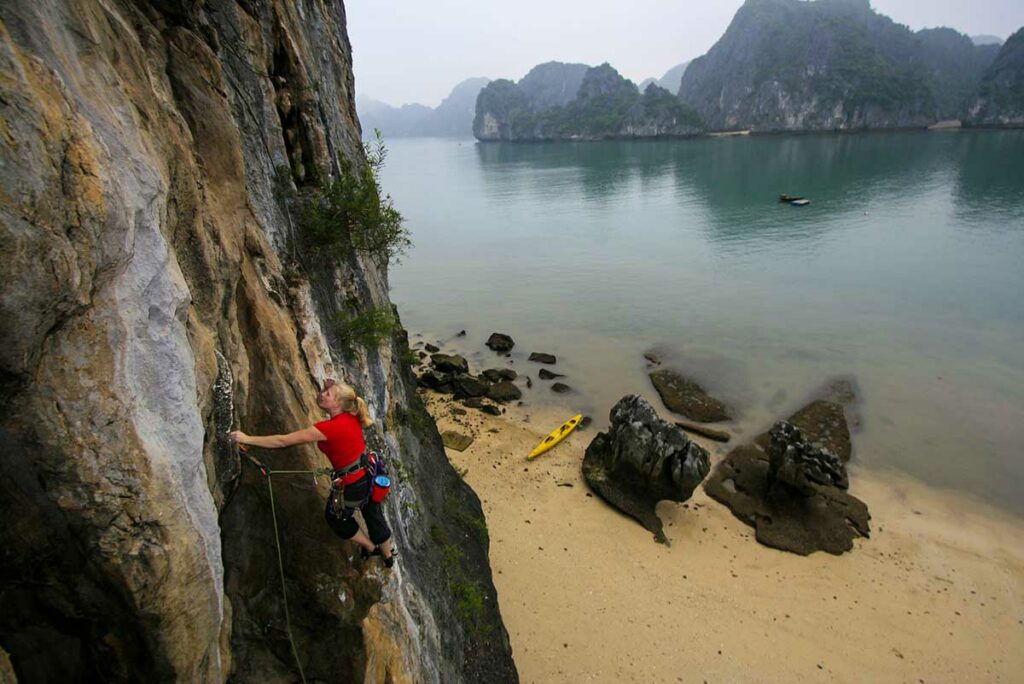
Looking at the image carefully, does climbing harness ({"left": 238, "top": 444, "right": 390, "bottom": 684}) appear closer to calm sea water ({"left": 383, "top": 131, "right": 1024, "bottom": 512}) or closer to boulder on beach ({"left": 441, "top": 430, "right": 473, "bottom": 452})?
boulder on beach ({"left": 441, "top": 430, "right": 473, "bottom": 452})

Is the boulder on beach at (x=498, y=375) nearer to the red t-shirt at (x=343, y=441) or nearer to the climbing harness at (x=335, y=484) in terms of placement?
the climbing harness at (x=335, y=484)

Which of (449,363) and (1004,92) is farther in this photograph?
(1004,92)

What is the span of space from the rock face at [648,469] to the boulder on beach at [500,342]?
551 inches

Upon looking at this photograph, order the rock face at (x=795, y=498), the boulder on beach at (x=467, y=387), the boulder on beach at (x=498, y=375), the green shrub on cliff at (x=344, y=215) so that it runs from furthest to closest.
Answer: the boulder on beach at (x=498, y=375) → the boulder on beach at (x=467, y=387) → the rock face at (x=795, y=498) → the green shrub on cliff at (x=344, y=215)

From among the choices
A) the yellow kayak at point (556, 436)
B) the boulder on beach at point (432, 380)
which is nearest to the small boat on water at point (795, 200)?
the yellow kayak at point (556, 436)

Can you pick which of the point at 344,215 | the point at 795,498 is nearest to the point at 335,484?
the point at 344,215

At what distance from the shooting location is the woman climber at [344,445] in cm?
597

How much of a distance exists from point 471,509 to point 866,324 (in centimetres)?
3172

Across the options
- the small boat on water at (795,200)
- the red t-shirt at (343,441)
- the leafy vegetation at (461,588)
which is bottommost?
the leafy vegetation at (461,588)

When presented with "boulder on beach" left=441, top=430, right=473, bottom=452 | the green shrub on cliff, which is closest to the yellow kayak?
"boulder on beach" left=441, top=430, right=473, bottom=452

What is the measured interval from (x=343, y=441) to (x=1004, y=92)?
231717 mm

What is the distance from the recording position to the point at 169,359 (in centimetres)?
501

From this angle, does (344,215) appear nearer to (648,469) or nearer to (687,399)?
(648,469)

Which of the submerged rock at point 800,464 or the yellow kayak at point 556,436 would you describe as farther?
the yellow kayak at point 556,436
